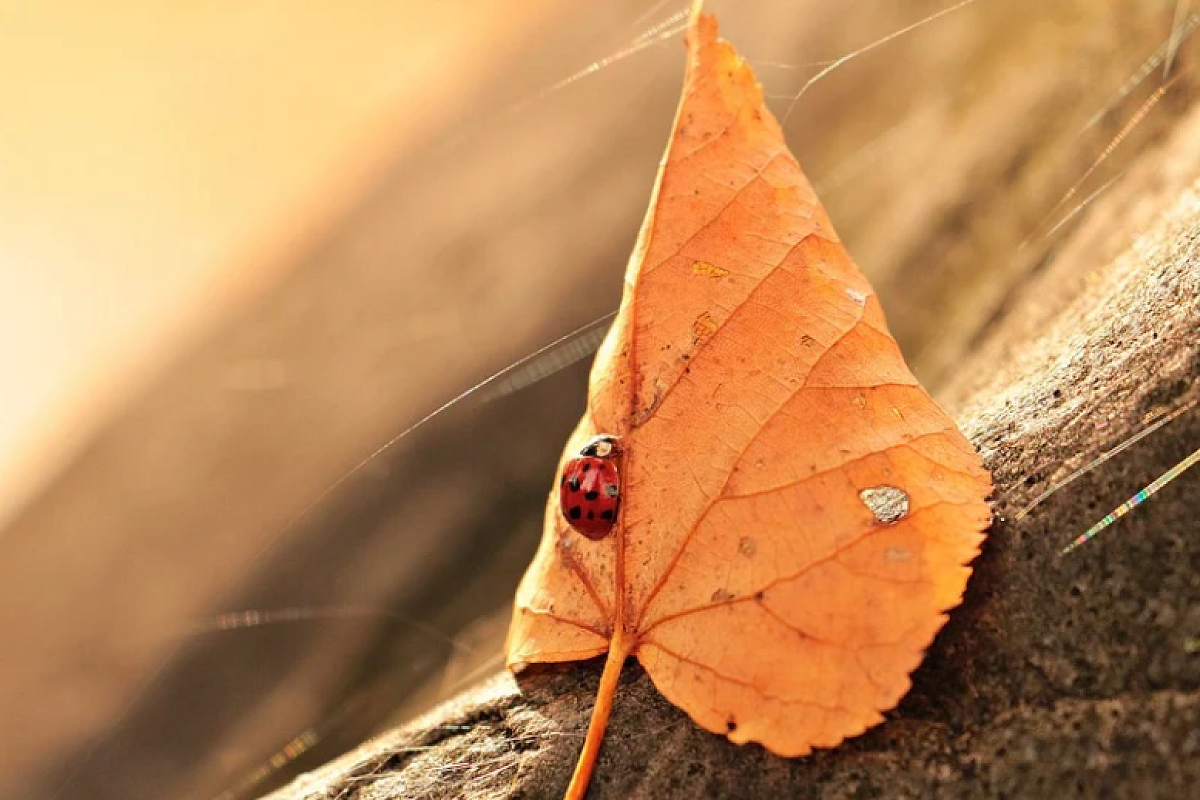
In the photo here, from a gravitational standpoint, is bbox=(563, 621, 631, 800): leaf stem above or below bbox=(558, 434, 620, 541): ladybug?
below

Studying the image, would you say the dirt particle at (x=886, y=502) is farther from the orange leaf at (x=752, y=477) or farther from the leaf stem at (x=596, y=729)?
the leaf stem at (x=596, y=729)

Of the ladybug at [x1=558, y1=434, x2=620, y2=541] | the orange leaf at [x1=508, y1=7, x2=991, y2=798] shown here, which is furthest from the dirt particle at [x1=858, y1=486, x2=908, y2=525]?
the ladybug at [x1=558, y1=434, x2=620, y2=541]

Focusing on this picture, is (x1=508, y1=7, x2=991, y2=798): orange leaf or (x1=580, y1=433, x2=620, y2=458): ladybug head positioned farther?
(x1=580, y1=433, x2=620, y2=458): ladybug head

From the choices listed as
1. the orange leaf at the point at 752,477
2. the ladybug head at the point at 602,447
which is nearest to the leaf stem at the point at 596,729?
the orange leaf at the point at 752,477

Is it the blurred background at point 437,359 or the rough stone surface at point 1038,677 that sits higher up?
the blurred background at point 437,359

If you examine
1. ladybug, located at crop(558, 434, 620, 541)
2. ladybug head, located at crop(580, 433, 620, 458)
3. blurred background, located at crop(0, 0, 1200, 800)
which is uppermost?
blurred background, located at crop(0, 0, 1200, 800)

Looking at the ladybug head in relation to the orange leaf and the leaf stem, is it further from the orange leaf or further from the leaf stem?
the leaf stem

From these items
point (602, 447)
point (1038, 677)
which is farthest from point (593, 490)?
point (1038, 677)

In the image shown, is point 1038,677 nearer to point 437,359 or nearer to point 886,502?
point 886,502
